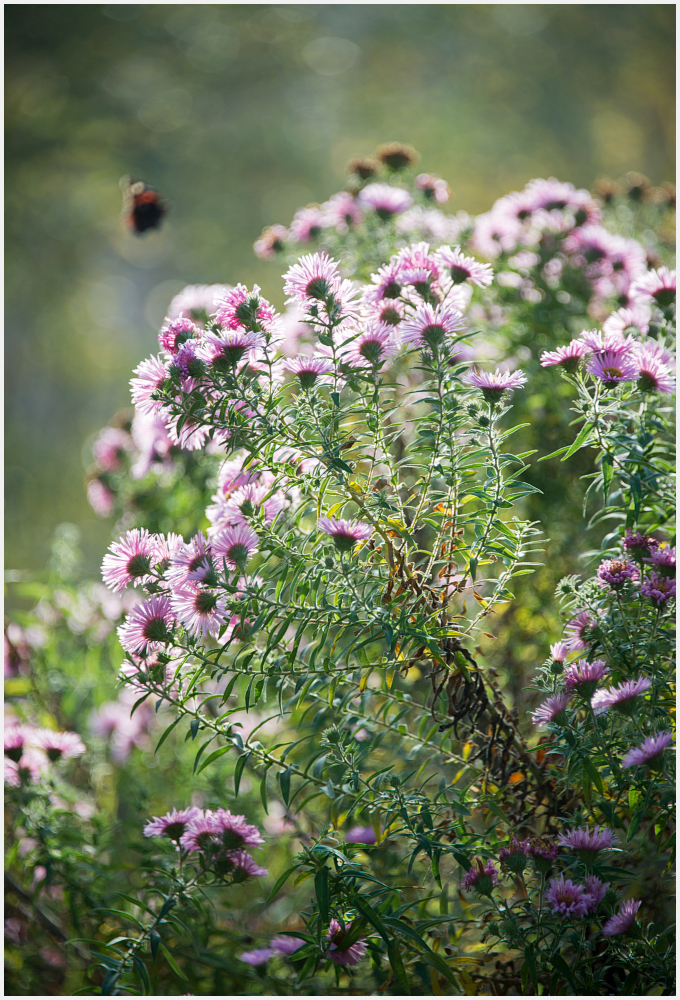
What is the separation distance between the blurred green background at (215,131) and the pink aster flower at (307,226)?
2.81 meters

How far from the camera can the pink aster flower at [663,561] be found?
2.38 feet

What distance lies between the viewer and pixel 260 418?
2.29 ft

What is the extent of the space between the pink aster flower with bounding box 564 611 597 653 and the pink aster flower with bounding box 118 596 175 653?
0.41 metres

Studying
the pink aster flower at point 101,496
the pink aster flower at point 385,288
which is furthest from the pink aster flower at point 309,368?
the pink aster flower at point 101,496

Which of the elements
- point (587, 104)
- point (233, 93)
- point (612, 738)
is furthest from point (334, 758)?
point (233, 93)

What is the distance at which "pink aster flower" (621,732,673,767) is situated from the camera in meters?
0.67

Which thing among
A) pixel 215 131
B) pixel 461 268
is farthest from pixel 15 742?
pixel 215 131

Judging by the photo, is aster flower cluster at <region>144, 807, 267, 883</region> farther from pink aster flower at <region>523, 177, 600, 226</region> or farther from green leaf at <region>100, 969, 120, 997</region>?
pink aster flower at <region>523, 177, 600, 226</region>

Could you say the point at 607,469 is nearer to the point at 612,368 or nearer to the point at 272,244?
the point at 612,368

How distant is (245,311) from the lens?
710mm

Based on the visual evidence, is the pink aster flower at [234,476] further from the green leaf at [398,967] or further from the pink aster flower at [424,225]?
the pink aster flower at [424,225]

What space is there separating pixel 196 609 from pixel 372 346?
31 cm

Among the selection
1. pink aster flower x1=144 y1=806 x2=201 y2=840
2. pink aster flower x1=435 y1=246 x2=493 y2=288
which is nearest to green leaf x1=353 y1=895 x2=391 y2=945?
pink aster flower x1=144 y1=806 x2=201 y2=840

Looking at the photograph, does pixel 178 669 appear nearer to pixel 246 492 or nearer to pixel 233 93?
pixel 246 492
